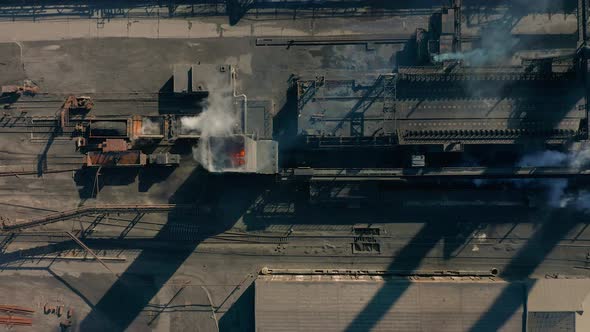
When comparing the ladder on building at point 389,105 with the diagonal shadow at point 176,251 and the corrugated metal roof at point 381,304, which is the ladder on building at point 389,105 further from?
the corrugated metal roof at point 381,304

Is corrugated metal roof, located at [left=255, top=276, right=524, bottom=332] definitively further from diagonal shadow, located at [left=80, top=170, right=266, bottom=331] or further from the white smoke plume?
the white smoke plume

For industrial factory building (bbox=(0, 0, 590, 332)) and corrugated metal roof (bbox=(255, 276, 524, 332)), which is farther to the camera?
industrial factory building (bbox=(0, 0, 590, 332))

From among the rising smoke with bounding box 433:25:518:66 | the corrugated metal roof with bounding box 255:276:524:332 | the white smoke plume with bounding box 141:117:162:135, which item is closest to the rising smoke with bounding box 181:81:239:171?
the white smoke plume with bounding box 141:117:162:135

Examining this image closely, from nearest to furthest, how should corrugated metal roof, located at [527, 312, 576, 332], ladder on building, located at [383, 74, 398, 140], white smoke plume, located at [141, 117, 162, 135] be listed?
corrugated metal roof, located at [527, 312, 576, 332] < ladder on building, located at [383, 74, 398, 140] < white smoke plume, located at [141, 117, 162, 135]

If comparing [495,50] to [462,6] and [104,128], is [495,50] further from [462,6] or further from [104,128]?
[104,128]

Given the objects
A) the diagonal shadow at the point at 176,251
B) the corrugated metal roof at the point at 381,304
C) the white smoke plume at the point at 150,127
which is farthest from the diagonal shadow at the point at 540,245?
the white smoke plume at the point at 150,127

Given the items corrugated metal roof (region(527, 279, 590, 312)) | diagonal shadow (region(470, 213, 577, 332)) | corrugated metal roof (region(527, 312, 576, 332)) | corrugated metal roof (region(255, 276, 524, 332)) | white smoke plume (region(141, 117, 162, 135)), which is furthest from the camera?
white smoke plume (region(141, 117, 162, 135))

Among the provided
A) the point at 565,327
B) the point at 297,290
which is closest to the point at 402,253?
the point at 297,290
